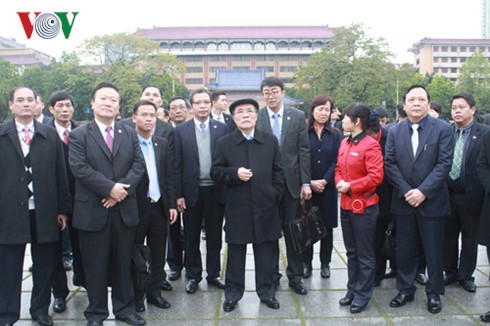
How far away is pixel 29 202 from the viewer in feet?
11.6

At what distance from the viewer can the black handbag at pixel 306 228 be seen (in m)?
4.12

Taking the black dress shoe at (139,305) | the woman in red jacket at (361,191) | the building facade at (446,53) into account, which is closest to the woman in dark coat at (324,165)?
the woman in red jacket at (361,191)

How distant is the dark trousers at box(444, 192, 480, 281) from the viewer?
4242 mm

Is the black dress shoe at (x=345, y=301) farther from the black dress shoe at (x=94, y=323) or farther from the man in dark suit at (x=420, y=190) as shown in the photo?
the black dress shoe at (x=94, y=323)

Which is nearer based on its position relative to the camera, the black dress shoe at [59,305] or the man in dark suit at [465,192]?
the black dress shoe at [59,305]

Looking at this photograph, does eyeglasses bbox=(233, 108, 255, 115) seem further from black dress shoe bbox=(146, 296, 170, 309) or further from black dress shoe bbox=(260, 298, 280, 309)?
black dress shoe bbox=(146, 296, 170, 309)

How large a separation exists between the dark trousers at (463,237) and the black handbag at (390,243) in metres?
0.65

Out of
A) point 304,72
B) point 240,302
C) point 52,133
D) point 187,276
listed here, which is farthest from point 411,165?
point 304,72

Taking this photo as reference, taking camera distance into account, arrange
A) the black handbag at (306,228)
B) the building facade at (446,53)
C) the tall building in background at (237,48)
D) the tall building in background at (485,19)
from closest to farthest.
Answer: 1. the black handbag at (306,228)
2. the tall building in background at (237,48)
3. the building facade at (446,53)
4. the tall building in background at (485,19)

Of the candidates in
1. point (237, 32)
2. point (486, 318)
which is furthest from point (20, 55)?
point (486, 318)

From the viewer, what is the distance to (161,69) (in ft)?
113

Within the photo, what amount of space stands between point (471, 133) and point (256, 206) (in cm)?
232

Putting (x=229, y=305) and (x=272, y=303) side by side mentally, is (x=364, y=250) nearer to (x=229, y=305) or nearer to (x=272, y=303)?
(x=272, y=303)

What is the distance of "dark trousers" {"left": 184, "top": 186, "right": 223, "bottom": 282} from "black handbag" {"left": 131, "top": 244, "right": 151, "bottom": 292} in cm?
67
